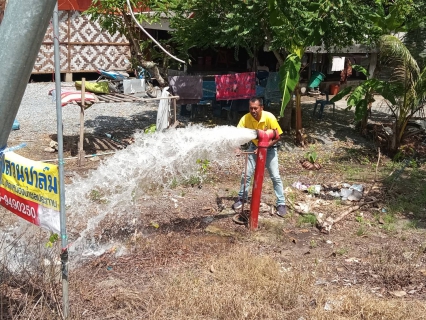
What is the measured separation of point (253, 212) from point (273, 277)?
1.62 m

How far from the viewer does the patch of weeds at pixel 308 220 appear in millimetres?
7376

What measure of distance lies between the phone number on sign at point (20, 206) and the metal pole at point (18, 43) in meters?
1.40

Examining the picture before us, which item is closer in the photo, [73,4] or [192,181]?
[192,181]

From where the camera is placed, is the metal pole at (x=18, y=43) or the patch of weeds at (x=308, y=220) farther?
the patch of weeds at (x=308, y=220)

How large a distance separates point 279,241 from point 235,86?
652 centimetres

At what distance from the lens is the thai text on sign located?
401cm

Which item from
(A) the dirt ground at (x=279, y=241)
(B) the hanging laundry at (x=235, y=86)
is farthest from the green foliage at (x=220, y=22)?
(A) the dirt ground at (x=279, y=241)

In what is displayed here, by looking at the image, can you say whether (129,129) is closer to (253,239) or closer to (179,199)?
(179,199)

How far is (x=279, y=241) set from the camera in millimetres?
6750

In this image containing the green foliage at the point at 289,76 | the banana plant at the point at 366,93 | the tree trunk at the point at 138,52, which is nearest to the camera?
the green foliage at the point at 289,76

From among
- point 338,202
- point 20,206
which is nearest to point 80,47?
point 338,202

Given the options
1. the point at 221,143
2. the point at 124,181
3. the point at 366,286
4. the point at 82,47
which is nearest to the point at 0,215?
the point at 124,181

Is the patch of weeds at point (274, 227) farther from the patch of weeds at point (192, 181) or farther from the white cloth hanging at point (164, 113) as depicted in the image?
the white cloth hanging at point (164, 113)

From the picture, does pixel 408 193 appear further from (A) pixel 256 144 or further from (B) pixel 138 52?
(B) pixel 138 52
